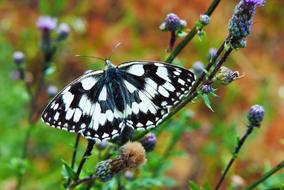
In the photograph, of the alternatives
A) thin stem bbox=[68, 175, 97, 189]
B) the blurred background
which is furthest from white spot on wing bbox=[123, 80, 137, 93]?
the blurred background

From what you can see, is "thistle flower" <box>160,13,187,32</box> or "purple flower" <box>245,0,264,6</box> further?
"thistle flower" <box>160,13,187,32</box>

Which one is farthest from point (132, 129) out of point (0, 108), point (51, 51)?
point (0, 108)

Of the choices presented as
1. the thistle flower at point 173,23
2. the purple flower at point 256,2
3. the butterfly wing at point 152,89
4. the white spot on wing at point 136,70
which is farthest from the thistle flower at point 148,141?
the purple flower at point 256,2

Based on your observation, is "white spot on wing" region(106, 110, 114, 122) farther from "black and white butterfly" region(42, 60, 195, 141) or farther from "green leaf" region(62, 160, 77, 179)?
"green leaf" region(62, 160, 77, 179)

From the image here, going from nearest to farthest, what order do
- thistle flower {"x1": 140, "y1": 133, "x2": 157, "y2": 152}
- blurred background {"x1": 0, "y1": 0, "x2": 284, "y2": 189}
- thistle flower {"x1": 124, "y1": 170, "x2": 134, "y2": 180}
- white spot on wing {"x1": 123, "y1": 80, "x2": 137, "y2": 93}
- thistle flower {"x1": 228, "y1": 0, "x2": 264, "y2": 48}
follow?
thistle flower {"x1": 228, "y1": 0, "x2": 264, "y2": 48}
white spot on wing {"x1": 123, "y1": 80, "x2": 137, "y2": 93}
thistle flower {"x1": 140, "y1": 133, "x2": 157, "y2": 152}
thistle flower {"x1": 124, "y1": 170, "x2": 134, "y2": 180}
blurred background {"x1": 0, "y1": 0, "x2": 284, "y2": 189}

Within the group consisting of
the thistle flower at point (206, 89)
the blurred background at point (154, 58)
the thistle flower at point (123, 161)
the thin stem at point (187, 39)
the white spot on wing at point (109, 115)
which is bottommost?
the thistle flower at point (123, 161)

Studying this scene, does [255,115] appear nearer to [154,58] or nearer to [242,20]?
[242,20]

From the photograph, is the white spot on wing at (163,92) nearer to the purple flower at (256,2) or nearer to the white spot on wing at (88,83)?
the white spot on wing at (88,83)
